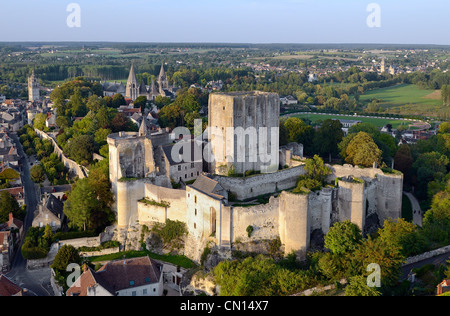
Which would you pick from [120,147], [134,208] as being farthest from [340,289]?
[120,147]

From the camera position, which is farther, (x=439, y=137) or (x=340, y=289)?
(x=439, y=137)

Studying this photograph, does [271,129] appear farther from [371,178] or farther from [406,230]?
[406,230]

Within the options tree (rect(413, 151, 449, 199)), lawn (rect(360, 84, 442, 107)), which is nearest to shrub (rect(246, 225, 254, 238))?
tree (rect(413, 151, 449, 199))

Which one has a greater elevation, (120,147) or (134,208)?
(120,147)

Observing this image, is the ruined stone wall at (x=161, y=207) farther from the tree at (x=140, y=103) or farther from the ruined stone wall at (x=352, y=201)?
the tree at (x=140, y=103)

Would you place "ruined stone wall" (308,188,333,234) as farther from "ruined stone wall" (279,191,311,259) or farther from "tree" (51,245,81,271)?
"tree" (51,245,81,271)
